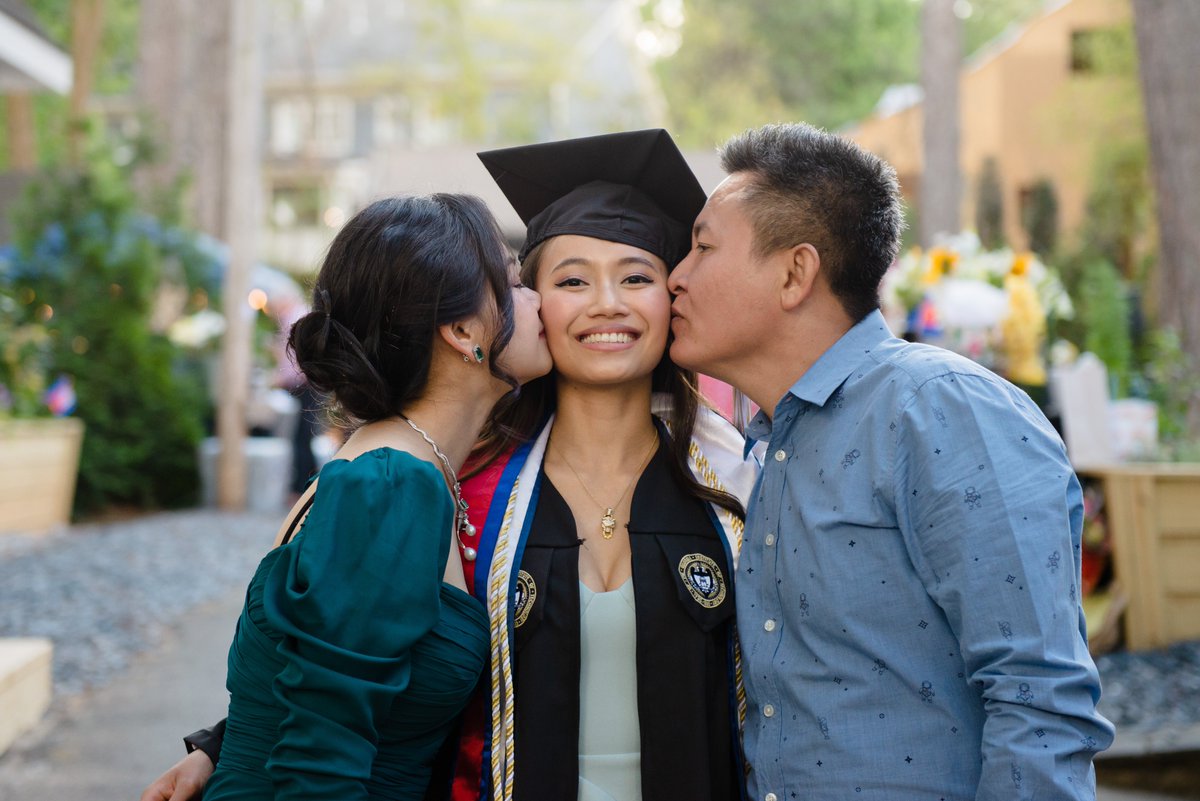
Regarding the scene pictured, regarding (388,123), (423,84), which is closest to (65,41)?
(423,84)

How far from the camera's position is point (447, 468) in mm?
2457

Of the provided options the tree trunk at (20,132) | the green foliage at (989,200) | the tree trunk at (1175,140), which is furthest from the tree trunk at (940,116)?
the tree trunk at (20,132)

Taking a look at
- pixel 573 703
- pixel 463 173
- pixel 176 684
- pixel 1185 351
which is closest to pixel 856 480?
pixel 573 703

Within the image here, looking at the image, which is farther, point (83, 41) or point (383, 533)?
point (83, 41)

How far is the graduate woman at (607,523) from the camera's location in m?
2.57

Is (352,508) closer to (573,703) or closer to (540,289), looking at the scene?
(573,703)

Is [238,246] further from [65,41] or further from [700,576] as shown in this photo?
[65,41]

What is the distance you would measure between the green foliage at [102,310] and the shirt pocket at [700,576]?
1025 cm

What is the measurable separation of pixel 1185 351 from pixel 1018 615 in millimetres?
7285

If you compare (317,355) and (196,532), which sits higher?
(317,355)

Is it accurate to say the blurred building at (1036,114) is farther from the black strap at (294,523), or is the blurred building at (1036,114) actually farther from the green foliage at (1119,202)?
the black strap at (294,523)

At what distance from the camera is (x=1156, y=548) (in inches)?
232

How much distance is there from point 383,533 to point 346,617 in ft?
0.50

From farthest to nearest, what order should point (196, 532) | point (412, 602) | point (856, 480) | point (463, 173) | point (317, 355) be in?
1. point (463, 173)
2. point (196, 532)
3. point (317, 355)
4. point (856, 480)
5. point (412, 602)
